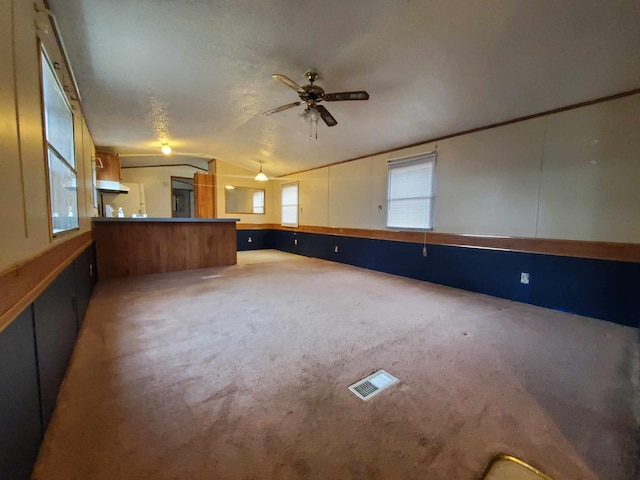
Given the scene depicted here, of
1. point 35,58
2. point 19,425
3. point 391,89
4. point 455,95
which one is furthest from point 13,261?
point 455,95

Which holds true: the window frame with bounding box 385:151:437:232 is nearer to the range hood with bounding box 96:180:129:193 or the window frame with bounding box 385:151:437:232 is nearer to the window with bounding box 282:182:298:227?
the window with bounding box 282:182:298:227

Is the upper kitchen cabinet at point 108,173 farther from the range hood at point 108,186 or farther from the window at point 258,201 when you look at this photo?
the window at point 258,201

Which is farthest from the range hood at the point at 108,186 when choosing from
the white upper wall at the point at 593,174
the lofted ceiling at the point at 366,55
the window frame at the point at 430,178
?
the white upper wall at the point at 593,174

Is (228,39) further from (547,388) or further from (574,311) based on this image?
(574,311)

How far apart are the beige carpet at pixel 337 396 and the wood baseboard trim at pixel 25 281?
69 cm

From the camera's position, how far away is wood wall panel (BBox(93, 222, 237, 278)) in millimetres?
4637

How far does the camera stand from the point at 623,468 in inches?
47.7

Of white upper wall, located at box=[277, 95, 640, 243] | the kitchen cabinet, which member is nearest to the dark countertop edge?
the kitchen cabinet

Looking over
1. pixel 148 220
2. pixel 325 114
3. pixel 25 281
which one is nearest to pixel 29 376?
pixel 25 281

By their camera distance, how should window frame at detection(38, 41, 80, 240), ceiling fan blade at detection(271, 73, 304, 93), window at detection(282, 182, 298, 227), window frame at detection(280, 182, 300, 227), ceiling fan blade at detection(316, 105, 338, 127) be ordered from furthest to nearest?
window at detection(282, 182, 298, 227) → window frame at detection(280, 182, 300, 227) → ceiling fan blade at detection(316, 105, 338, 127) → ceiling fan blade at detection(271, 73, 304, 93) → window frame at detection(38, 41, 80, 240)

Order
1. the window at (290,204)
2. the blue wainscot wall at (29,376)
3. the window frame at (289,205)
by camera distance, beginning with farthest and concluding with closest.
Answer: the window at (290,204), the window frame at (289,205), the blue wainscot wall at (29,376)

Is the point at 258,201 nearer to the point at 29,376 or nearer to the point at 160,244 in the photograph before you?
the point at 160,244

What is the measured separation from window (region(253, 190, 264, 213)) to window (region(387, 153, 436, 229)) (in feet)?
15.9

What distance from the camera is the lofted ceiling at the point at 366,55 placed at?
2125mm
